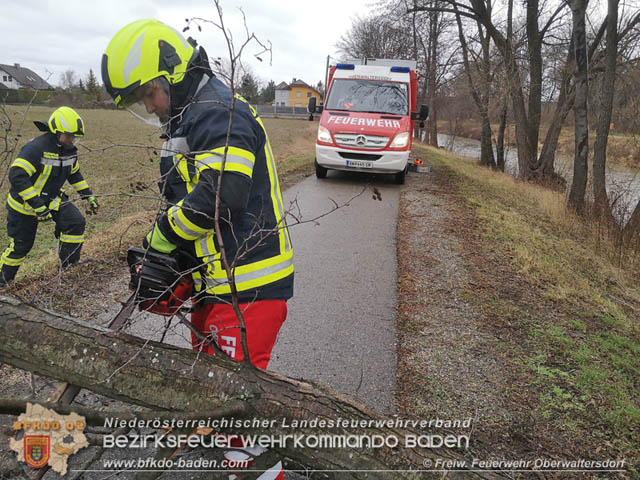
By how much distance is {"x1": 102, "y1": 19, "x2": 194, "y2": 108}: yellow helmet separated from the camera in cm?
189

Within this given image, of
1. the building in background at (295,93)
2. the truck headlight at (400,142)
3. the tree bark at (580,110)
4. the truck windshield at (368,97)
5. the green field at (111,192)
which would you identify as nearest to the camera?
the green field at (111,192)

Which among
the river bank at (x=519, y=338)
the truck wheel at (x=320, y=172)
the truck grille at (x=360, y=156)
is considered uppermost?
the truck grille at (x=360, y=156)

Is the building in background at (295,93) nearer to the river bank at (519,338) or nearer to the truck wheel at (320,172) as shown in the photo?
→ the truck wheel at (320,172)

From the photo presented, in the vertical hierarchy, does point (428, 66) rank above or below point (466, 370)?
above

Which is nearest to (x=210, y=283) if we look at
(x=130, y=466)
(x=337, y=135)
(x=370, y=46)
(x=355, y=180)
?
(x=130, y=466)

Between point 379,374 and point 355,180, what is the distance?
Result: 833 centimetres

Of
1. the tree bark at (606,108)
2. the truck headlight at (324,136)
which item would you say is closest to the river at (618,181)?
the tree bark at (606,108)

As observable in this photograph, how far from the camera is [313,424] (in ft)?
5.75

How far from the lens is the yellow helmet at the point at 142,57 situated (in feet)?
6.20

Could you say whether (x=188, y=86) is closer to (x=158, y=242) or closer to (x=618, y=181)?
(x=158, y=242)

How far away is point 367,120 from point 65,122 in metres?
6.52

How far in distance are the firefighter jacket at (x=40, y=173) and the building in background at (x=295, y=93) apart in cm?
7817

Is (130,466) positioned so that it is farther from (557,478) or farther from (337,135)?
(337,135)

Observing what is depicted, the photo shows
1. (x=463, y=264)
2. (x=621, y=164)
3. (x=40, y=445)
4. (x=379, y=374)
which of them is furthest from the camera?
(x=621, y=164)
